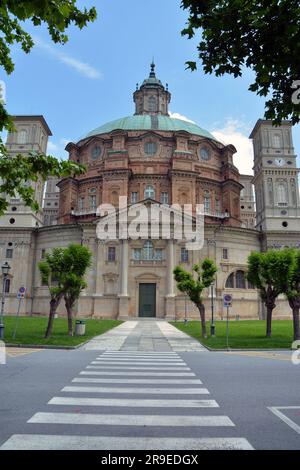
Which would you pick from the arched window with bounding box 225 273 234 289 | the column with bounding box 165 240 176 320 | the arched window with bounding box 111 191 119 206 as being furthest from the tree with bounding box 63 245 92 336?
the arched window with bounding box 225 273 234 289

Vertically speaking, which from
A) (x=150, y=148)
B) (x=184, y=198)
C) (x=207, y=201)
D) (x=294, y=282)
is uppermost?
(x=150, y=148)

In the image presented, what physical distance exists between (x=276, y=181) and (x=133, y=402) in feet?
163

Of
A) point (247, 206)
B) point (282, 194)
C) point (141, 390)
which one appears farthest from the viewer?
point (247, 206)

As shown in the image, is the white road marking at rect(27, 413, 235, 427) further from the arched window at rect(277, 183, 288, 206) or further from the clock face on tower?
the clock face on tower

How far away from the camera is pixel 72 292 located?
24125mm

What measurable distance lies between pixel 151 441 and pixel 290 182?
5206 cm

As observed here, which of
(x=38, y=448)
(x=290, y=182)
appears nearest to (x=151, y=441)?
(x=38, y=448)

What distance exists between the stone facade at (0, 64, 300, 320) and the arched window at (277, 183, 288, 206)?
0.34 meters

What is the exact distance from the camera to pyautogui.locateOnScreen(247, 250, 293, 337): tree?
22.4 meters

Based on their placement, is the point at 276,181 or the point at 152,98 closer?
the point at 276,181

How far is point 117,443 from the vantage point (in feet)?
16.9

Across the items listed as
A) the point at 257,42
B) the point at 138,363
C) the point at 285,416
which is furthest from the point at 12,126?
the point at 138,363

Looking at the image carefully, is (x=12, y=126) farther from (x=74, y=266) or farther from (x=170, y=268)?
(x=170, y=268)
